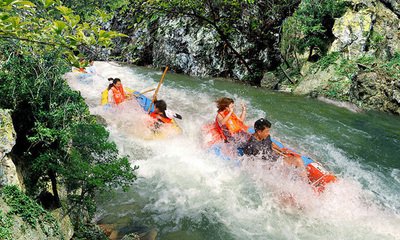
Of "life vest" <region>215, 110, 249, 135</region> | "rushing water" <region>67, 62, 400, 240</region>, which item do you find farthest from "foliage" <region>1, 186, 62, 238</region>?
"life vest" <region>215, 110, 249, 135</region>

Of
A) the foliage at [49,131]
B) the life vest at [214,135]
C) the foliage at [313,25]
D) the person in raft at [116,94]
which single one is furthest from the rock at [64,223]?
the foliage at [313,25]

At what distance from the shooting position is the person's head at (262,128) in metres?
5.82

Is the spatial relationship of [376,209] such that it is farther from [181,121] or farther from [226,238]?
[181,121]

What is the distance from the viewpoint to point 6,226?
87.0 inches

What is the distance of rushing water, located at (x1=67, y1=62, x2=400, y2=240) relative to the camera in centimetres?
446

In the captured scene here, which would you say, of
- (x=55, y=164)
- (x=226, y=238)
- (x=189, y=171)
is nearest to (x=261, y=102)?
(x=189, y=171)

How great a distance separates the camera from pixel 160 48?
1850cm

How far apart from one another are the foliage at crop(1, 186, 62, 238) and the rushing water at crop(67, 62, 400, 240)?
1.19 m

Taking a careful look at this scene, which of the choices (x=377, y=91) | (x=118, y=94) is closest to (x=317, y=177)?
(x=118, y=94)

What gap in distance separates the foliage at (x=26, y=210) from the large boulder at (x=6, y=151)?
0.11 metres

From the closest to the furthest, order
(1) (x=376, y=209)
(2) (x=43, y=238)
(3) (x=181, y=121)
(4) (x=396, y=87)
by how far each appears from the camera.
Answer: (2) (x=43, y=238) < (1) (x=376, y=209) < (3) (x=181, y=121) < (4) (x=396, y=87)

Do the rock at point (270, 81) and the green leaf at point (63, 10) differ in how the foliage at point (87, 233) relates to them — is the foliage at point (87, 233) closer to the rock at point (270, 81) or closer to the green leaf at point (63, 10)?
the green leaf at point (63, 10)

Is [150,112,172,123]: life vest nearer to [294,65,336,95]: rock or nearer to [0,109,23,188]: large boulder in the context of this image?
[0,109,23,188]: large boulder

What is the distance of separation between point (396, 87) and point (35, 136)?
1131 centimetres
